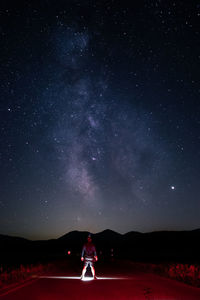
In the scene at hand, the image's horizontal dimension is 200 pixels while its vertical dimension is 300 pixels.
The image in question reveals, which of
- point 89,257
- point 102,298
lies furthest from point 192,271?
point 102,298

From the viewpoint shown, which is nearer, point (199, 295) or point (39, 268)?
point (199, 295)

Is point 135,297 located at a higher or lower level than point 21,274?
lower

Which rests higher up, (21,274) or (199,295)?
(21,274)

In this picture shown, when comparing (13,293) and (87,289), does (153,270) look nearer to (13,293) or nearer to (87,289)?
(87,289)

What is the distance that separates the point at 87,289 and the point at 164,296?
260cm

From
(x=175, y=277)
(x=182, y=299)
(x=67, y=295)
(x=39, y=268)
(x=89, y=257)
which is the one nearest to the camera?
(x=182, y=299)

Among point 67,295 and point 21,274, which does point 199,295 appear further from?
point 21,274

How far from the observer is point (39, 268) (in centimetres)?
1941

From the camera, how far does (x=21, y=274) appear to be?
48.7ft

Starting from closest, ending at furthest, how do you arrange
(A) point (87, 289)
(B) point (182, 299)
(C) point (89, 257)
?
(B) point (182, 299) → (A) point (87, 289) → (C) point (89, 257)

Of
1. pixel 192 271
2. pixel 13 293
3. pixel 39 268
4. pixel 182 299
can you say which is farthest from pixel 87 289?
pixel 39 268

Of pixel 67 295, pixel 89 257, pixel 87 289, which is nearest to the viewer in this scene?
pixel 67 295

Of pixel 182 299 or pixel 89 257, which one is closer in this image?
pixel 182 299

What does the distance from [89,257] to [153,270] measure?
759cm
